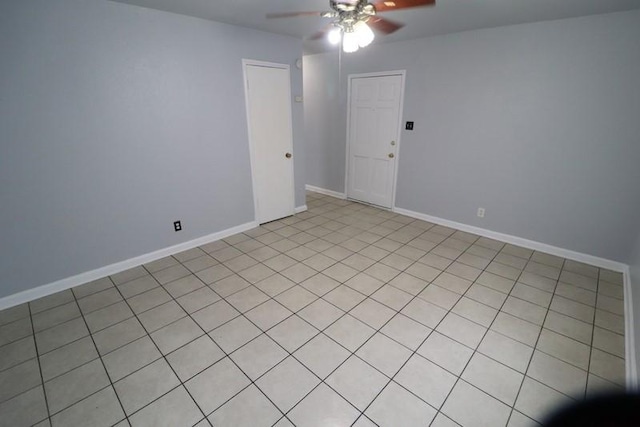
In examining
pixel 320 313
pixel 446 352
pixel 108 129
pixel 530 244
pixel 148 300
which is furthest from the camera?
pixel 530 244

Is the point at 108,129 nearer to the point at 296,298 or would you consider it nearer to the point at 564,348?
the point at 296,298

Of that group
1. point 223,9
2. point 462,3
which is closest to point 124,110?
point 223,9

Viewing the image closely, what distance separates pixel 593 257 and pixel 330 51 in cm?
437

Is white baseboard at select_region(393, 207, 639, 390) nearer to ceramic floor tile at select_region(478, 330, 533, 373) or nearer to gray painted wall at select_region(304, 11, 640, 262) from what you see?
gray painted wall at select_region(304, 11, 640, 262)

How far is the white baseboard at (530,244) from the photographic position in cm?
300

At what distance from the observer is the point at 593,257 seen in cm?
306

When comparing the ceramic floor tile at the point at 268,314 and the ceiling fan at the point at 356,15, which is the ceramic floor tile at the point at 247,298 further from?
the ceiling fan at the point at 356,15

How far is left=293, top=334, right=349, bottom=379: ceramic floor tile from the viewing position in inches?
73.9

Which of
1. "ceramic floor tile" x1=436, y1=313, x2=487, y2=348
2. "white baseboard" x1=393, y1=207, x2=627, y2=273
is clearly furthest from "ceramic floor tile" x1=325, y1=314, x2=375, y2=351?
"white baseboard" x1=393, y1=207, x2=627, y2=273

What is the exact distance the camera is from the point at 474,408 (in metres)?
1.63

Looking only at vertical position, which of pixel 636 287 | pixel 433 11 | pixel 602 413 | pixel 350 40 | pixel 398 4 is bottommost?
pixel 636 287

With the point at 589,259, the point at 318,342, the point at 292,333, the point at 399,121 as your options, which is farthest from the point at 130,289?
the point at 589,259

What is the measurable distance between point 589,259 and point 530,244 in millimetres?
523

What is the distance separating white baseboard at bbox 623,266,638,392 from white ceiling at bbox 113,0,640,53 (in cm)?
241
